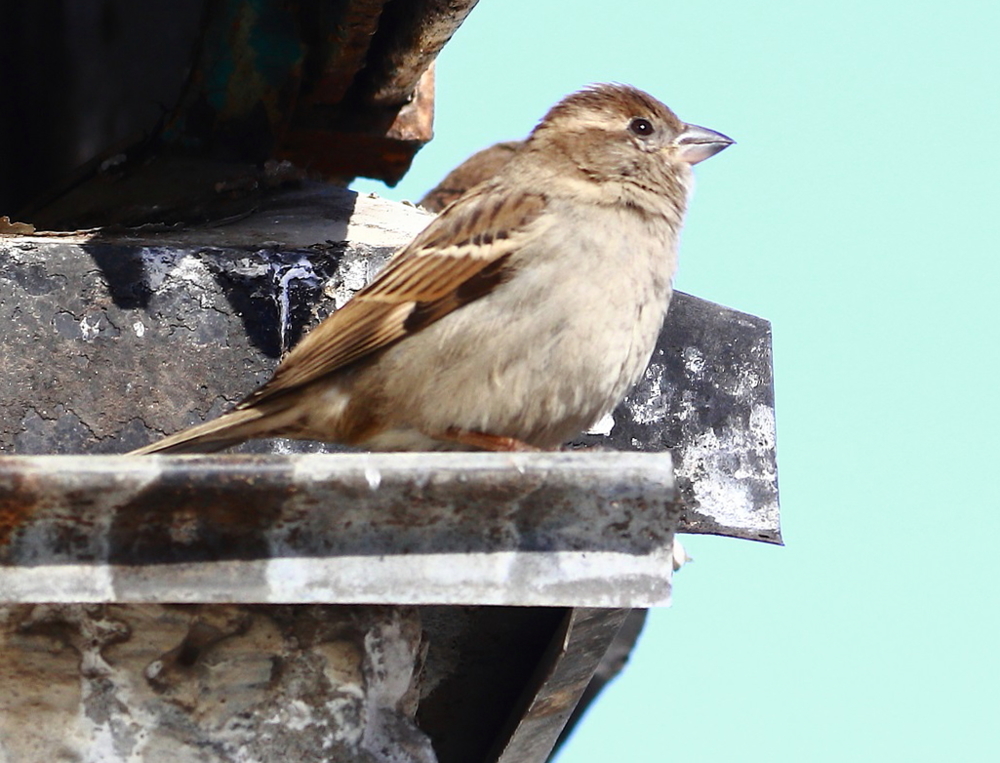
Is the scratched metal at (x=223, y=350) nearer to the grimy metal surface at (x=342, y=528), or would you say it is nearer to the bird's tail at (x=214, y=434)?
the bird's tail at (x=214, y=434)

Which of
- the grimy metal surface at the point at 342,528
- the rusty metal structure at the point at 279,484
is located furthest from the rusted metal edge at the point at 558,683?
the grimy metal surface at the point at 342,528

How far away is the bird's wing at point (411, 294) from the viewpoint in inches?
147

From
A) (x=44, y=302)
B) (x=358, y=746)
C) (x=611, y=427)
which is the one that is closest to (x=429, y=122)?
(x=611, y=427)

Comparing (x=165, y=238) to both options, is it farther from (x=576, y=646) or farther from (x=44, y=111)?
(x=44, y=111)

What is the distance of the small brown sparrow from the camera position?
3693mm

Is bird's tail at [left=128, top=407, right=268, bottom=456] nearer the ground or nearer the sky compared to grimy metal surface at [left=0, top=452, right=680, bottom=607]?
nearer the sky

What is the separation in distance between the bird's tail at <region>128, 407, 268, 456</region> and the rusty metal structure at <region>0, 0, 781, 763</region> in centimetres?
6

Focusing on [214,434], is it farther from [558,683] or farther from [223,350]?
[558,683]

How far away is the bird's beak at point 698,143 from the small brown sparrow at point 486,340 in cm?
45

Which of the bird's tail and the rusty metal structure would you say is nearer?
the rusty metal structure

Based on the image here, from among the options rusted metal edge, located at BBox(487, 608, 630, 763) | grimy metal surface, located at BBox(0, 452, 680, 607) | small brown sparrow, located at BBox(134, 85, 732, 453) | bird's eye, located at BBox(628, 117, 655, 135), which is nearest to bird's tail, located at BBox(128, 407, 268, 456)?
small brown sparrow, located at BBox(134, 85, 732, 453)

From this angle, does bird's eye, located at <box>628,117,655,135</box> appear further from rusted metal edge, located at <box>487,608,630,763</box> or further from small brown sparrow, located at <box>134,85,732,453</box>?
rusted metal edge, located at <box>487,608,630,763</box>

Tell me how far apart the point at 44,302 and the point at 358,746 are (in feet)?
3.99

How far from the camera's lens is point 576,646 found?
10.8 ft
